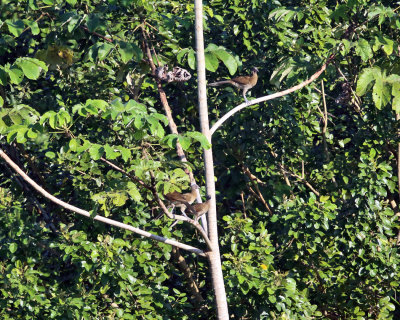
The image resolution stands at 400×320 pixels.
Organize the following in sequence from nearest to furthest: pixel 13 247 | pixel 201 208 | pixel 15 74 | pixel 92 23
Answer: pixel 15 74 → pixel 201 208 → pixel 92 23 → pixel 13 247

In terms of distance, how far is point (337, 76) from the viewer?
267 inches

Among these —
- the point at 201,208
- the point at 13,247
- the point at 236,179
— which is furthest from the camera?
the point at 236,179

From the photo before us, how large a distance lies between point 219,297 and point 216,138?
232 cm

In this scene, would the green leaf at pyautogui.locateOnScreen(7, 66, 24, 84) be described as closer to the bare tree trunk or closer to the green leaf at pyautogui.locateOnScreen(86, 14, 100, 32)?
the green leaf at pyautogui.locateOnScreen(86, 14, 100, 32)

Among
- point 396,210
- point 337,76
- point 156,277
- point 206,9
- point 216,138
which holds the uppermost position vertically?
point 206,9

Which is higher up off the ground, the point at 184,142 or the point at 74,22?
the point at 74,22

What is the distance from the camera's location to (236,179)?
21.6 feet

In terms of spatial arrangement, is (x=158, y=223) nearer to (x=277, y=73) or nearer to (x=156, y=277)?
(x=156, y=277)

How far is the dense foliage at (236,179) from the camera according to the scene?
5527 mm

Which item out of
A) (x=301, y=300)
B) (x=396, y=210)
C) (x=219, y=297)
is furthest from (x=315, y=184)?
(x=219, y=297)

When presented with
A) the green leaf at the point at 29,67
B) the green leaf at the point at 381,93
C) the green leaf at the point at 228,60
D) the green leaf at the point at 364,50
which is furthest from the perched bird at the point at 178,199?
the green leaf at the point at 364,50

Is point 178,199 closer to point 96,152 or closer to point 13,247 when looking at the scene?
point 96,152

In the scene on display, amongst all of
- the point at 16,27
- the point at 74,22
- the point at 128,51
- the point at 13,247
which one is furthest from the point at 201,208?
the point at 13,247

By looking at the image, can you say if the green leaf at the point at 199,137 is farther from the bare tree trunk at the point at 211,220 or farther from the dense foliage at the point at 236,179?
the dense foliage at the point at 236,179
